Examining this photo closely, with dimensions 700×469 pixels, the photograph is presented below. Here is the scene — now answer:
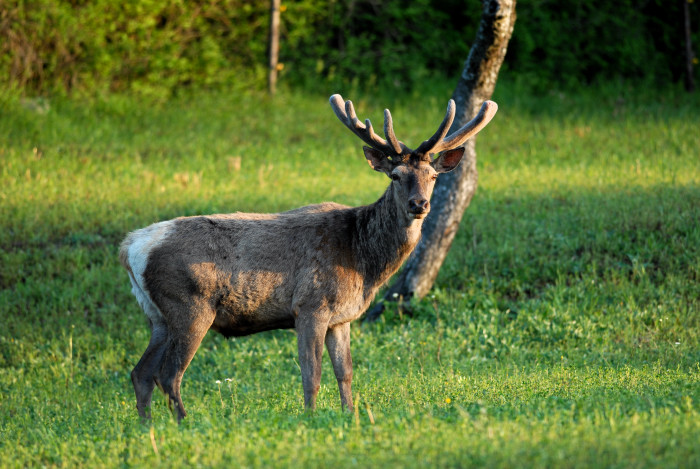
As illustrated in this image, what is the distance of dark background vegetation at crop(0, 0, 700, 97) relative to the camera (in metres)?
18.9

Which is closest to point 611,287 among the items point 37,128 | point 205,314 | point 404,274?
point 404,274

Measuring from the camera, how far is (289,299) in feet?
23.4

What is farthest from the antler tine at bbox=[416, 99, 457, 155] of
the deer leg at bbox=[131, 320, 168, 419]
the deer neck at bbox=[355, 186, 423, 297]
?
the deer leg at bbox=[131, 320, 168, 419]

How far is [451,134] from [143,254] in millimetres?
3038

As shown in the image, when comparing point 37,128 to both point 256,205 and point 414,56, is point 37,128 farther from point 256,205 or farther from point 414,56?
point 414,56

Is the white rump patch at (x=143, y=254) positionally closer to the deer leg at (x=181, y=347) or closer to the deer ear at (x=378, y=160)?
the deer leg at (x=181, y=347)

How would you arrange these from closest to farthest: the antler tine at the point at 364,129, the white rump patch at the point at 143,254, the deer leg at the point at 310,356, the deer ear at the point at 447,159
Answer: the deer leg at the point at 310,356 → the white rump patch at the point at 143,254 → the antler tine at the point at 364,129 → the deer ear at the point at 447,159

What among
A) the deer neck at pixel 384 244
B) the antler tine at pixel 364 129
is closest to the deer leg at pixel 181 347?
the deer neck at pixel 384 244

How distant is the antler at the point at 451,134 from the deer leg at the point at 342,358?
1.78m

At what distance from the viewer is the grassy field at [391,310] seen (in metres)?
5.18

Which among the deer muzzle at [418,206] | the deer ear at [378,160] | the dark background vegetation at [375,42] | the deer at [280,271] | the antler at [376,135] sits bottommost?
the deer at [280,271]

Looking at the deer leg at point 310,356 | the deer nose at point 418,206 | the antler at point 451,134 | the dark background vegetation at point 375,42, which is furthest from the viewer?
the dark background vegetation at point 375,42

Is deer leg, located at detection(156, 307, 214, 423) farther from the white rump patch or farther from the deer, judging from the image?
the white rump patch

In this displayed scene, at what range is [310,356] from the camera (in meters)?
6.89
